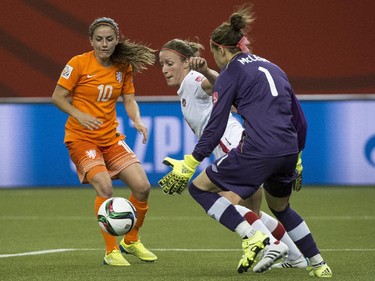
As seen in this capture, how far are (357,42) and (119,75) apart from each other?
12421 mm

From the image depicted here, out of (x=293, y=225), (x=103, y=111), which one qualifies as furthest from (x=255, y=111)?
(x=103, y=111)

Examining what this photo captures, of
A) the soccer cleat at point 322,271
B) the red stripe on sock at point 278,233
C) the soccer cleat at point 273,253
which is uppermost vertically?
the soccer cleat at point 273,253

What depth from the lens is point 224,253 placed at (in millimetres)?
9750

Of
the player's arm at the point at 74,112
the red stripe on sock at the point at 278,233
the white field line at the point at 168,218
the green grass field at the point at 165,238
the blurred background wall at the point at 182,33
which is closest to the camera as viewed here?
the green grass field at the point at 165,238

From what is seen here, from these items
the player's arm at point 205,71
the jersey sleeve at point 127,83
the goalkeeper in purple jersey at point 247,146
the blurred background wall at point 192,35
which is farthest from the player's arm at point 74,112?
the blurred background wall at point 192,35

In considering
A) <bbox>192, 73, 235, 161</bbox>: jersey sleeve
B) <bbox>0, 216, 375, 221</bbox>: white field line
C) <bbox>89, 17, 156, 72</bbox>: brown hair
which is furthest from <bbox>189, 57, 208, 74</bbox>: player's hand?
<bbox>0, 216, 375, 221</bbox>: white field line

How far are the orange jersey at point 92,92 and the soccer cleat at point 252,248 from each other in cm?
217

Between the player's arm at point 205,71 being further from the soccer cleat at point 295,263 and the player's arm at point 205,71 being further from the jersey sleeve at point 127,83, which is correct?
the soccer cleat at point 295,263

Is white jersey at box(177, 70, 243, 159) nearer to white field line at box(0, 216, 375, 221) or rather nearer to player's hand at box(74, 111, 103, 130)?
player's hand at box(74, 111, 103, 130)

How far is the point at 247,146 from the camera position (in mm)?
7883

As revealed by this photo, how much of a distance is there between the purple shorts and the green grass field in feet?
2.15

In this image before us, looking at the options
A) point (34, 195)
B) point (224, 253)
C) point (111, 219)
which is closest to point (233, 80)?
point (111, 219)

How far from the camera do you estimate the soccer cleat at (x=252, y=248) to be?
25.3 feet

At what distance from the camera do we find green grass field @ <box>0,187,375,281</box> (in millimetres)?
8398
